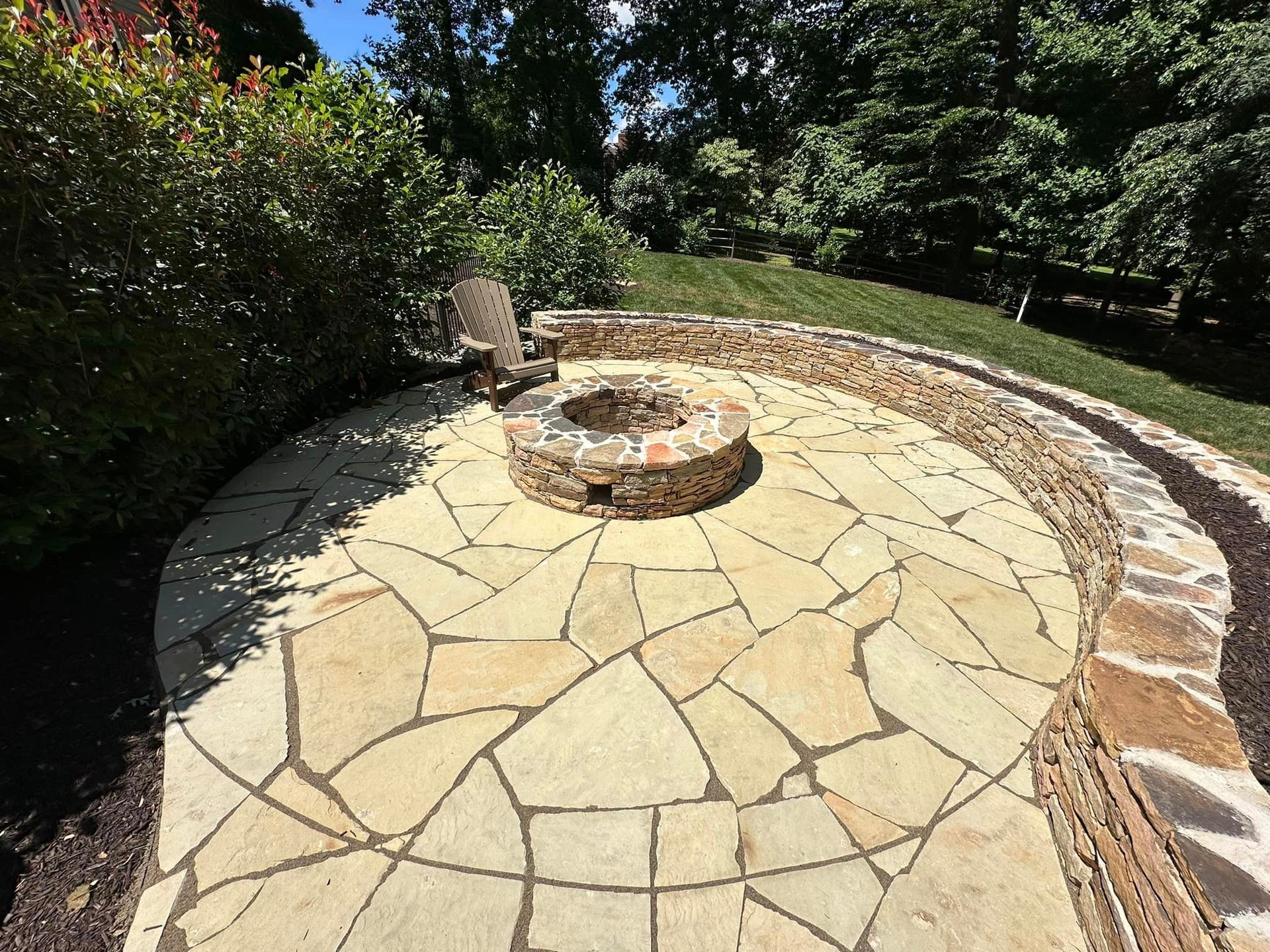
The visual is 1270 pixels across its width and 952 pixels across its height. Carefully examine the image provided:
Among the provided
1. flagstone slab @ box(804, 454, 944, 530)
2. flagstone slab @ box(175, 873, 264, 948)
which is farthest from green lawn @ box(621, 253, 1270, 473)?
flagstone slab @ box(175, 873, 264, 948)

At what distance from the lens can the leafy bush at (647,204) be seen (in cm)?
1520

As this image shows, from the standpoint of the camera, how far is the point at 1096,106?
8.33 meters

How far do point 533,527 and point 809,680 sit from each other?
68.7 inches

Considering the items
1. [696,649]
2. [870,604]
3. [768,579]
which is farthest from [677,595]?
[870,604]

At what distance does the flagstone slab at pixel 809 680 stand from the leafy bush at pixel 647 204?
15.2m

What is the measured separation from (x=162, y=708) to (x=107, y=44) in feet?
10.5

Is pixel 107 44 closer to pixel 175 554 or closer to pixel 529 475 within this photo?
pixel 175 554

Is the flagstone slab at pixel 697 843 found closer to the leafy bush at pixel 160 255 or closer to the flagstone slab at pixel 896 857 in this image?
the flagstone slab at pixel 896 857

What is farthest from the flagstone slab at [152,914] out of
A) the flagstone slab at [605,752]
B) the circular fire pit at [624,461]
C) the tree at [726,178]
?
the tree at [726,178]

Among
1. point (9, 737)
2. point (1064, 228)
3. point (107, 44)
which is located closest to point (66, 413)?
point (9, 737)

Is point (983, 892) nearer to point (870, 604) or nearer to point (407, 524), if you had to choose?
point (870, 604)

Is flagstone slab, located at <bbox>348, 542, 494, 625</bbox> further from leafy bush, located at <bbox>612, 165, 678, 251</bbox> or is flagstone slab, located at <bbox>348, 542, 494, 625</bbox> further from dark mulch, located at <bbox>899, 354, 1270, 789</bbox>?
leafy bush, located at <bbox>612, 165, 678, 251</bbox>

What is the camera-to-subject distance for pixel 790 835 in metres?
1.55

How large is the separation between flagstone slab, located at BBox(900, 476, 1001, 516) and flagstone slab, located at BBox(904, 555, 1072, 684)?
0.71 metres
